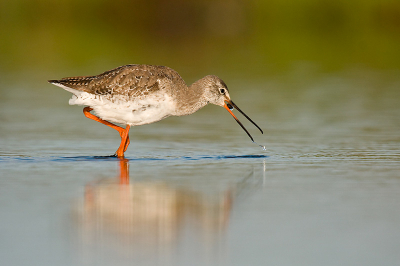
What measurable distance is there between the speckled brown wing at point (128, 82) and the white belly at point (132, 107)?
0.10 meters

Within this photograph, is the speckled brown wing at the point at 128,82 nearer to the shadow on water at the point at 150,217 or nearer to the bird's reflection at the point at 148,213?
the shadow on water at the point at 150,217

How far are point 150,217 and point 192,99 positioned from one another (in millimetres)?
4949

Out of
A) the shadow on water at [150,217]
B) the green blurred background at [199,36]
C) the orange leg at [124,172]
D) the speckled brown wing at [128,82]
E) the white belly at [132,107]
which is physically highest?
the green blurred background at [199,36]

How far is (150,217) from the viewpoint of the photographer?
792cm

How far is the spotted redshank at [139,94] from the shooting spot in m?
12.1

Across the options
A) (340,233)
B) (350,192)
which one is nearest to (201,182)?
(350,192)

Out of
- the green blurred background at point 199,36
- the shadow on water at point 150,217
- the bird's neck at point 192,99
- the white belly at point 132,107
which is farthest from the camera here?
the green blurred background at point 199,36

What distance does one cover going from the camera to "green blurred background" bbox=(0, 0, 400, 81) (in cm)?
2809

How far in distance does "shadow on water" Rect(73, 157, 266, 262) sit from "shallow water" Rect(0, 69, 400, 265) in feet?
0.04

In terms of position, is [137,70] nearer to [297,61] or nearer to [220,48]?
[297,61]

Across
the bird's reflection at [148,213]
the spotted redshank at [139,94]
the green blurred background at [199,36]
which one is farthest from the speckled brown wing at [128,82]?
the green blurred background at [199,36]

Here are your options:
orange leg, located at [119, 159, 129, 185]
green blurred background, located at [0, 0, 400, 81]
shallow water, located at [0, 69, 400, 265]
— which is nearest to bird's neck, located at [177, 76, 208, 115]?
shallow water, located at [0, 69, 400, 265]

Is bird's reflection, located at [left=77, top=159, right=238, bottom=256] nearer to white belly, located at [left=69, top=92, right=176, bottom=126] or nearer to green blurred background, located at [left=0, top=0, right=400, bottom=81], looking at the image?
white belly, located at [left=69, top=92, right=176, bottom=126]

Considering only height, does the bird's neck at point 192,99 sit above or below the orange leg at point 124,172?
above
